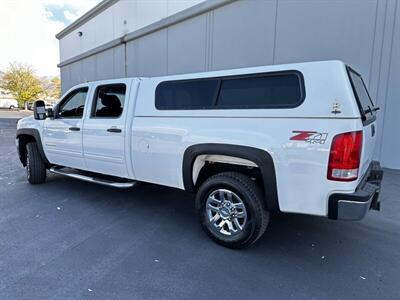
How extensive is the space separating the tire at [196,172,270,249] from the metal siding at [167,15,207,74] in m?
6.99

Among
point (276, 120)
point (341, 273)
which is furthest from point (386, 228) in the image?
point (276, 120)

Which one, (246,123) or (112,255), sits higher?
(246,123)

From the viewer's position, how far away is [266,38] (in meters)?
7.81

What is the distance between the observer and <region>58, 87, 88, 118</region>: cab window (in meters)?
4.85

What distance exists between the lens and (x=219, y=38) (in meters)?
8.95

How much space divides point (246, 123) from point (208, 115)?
1.62 ft

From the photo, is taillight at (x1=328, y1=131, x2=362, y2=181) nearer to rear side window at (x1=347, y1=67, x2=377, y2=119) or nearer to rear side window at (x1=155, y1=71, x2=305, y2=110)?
rear side window at (x1=347, y1=67, x2=377, y2=119)

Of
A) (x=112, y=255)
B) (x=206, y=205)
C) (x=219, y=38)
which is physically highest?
(x=219, y=38)

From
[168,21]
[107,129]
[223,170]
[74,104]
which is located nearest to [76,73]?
[168,21]

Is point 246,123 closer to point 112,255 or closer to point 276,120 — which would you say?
point 276,120

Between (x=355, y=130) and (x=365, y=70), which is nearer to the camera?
(x=355, y=130)

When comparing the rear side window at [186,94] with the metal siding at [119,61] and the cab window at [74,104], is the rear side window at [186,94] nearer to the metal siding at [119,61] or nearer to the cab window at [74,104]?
the cab window at [74,104]

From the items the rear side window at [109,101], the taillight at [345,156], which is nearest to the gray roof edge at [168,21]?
the rear side window at [109,101]

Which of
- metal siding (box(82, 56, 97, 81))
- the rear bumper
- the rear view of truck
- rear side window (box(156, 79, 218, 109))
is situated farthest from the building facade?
rear side window (box(156, 79, 218, 109))
